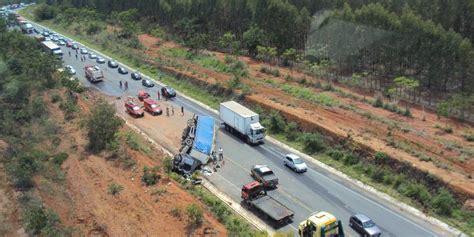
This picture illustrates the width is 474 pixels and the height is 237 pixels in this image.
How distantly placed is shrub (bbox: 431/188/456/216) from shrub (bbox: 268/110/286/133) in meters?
19.1

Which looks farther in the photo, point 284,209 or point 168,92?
point 168,92

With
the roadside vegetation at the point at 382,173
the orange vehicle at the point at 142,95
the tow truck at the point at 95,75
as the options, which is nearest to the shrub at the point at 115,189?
the roadside vegetation at the point at 382,173

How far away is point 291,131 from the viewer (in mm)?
48531

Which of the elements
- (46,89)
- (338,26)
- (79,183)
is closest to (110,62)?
(46,89)

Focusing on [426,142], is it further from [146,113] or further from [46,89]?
[46,89]

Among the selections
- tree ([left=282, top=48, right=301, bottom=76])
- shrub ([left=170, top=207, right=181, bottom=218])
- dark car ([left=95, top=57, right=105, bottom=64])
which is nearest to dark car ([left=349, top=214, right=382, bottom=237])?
shrub ([left=170, top=207, right=181, bottom=218])

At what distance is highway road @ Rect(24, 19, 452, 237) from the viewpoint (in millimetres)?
32656

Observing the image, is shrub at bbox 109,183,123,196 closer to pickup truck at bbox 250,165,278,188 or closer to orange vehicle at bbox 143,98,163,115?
pickup truck at bbox 250,165,278,188

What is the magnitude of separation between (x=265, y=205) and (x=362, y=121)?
64.2 ft

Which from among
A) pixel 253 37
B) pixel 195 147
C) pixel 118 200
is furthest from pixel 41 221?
pixel 253 37

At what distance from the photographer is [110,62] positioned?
82.3 meters

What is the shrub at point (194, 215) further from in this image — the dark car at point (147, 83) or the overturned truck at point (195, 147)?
the dark car at point (147, 83)

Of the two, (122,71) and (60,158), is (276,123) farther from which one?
(122,71)

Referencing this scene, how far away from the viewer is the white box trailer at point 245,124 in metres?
46.4
